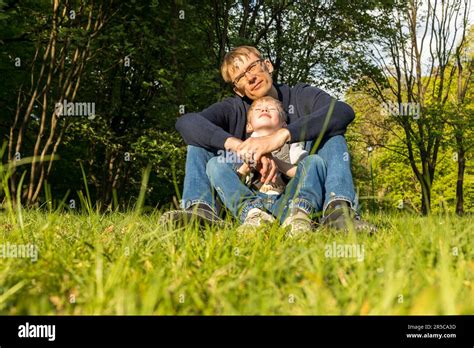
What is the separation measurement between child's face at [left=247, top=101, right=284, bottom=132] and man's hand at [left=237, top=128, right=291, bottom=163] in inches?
19.4

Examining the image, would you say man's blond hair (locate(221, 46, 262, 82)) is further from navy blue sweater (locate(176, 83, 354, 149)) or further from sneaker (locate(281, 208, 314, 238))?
sneaker (locate(281, 208, 314, 238))

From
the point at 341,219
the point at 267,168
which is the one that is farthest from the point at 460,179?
the point at 341,219

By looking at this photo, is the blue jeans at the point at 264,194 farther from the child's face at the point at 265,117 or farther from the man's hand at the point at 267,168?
the child's face at the point at 265,117

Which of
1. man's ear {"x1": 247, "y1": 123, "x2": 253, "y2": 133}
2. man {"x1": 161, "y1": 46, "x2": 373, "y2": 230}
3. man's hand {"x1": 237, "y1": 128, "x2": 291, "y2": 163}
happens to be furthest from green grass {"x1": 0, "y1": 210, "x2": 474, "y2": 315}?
man's ear {"x1": 247, "y1": 123, "x2": 253, "y2": 133}

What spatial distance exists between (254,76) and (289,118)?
0.48 metres

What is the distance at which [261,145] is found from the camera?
135 inches

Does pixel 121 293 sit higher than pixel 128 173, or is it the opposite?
pixel 128 173

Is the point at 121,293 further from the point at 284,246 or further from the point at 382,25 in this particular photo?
the point at 382,25

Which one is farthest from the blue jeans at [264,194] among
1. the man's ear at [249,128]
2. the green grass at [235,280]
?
the green grass at [235,280]

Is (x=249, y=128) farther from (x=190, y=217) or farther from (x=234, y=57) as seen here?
(x=190, y=217)

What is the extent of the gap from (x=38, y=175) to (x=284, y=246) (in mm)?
9983
